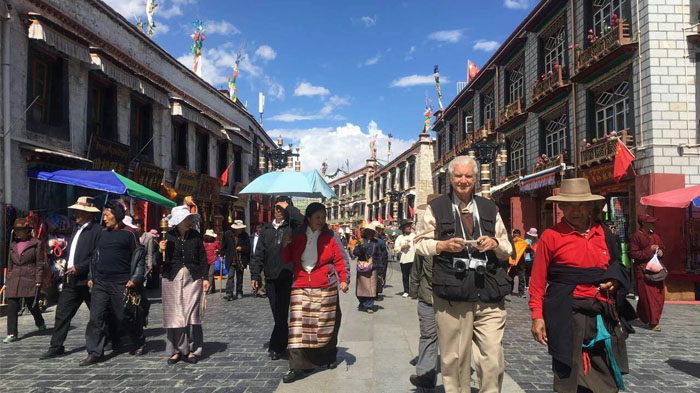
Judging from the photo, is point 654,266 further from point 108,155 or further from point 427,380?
point 108,155

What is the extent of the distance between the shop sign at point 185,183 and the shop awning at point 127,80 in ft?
9.24

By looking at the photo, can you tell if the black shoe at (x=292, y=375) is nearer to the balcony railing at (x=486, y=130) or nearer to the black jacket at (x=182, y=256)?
the black jacket at (x=182, y=256)

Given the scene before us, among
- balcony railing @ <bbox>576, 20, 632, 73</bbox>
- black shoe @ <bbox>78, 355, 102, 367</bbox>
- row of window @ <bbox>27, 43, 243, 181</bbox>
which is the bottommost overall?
black shoe @ <bbox>78, 355, 102, 367</bbox>

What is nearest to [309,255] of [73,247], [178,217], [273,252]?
[273,252]

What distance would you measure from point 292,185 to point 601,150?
1109cm

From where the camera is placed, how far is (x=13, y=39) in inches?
377

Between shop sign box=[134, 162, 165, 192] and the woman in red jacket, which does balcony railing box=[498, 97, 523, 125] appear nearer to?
shop sign box=[134, 162, 165, 192]

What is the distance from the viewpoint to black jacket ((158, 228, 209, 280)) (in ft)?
18.8

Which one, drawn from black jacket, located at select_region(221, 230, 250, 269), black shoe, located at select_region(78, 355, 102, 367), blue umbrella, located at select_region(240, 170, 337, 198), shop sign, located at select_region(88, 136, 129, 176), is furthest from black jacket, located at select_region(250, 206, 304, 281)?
shop sign, located at select_region(88, 136, 129, 176)

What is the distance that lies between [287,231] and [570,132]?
13.9m

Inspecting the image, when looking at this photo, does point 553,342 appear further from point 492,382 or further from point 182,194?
point 182,194

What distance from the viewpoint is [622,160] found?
1205 cm

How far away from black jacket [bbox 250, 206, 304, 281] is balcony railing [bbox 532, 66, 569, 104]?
44.9 feet

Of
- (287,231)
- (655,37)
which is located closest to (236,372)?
(287,231)
